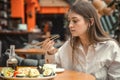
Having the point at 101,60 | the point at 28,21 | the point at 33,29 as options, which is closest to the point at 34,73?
the point at 101,60

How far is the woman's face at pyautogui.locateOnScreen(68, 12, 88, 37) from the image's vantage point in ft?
8.45

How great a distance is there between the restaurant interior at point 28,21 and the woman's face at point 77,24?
120 centimetres

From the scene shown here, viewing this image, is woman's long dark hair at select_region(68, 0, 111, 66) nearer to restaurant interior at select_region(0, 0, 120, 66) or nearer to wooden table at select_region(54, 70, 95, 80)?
wooden table at select_region(54, 70, 95, 80)

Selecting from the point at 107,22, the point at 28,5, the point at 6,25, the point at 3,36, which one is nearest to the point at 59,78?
the point at 107,22

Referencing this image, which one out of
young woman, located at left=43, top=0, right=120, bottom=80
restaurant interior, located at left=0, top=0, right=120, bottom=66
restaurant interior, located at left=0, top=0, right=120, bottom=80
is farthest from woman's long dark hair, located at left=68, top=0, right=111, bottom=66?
restaurant interior, located at left=0, top=0, right=120, bottom=66

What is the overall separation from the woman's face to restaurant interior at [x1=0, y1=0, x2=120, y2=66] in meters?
1.20

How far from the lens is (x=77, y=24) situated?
260cm

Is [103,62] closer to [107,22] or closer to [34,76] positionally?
[34,76]

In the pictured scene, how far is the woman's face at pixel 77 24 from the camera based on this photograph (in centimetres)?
257

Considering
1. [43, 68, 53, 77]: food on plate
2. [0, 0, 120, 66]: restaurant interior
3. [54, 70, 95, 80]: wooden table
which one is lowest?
[54, 70, 95, 80]: wooden table

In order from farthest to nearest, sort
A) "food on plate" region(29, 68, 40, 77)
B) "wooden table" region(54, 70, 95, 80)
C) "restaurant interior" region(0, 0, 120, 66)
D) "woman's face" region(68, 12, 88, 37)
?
1. "restaurant interior" region(0, 0, 120, 66)
2. "woman's face" region(68, 12, 88, 37)
3. "wooden table" region(54, 70, 95, 80)
4. "food on plate" region(29, 68, 40, 77)

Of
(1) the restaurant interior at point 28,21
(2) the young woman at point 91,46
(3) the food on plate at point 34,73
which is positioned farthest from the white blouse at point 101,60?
(1) the restaurant interior at point 28,21

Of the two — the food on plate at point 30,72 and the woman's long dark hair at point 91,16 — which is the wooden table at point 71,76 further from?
the woman's long dark hair at point 91,16

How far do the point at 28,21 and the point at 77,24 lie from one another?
59.3ft
